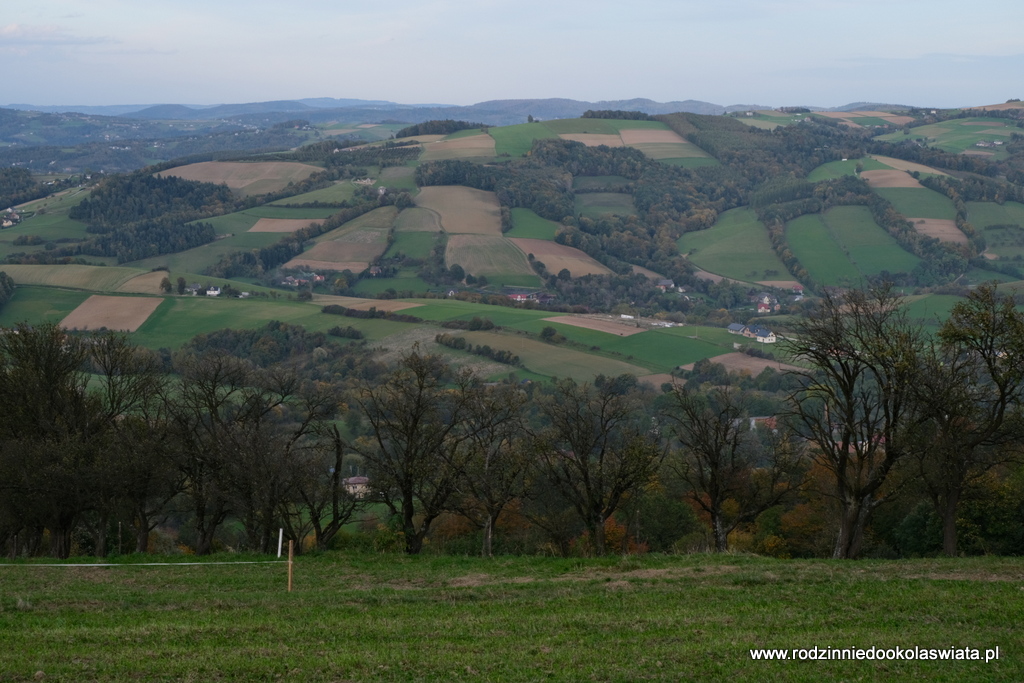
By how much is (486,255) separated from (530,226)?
62.1 ft

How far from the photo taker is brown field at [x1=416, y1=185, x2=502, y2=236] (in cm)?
12988

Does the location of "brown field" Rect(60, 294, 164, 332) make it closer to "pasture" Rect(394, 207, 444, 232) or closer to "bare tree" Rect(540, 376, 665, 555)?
"pasture" Rect(394, 207, 444, 232)

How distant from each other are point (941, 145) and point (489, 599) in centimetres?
18699

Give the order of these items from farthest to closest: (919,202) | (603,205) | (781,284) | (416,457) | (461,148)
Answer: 1. (461,148)
2. (603,205)
3. (919,202)
4. (781,284)
5. (416,457)

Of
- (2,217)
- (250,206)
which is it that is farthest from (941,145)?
(2,217)

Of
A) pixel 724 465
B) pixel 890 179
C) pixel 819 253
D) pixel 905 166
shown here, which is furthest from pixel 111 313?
pixel 905 166

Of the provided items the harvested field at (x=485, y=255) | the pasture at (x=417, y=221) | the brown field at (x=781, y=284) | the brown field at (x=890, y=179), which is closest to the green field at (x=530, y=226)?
the harvested field at (x=485, y=255)

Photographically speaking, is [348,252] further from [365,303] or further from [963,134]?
[963,134]

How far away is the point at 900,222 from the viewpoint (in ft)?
427

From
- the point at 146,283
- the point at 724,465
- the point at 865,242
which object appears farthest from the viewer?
the point at 865,242

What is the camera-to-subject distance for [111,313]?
86.6 m

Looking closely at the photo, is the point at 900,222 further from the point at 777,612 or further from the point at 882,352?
the point at 777,612

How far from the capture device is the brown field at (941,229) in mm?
123812

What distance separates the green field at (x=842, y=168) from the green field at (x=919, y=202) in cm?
1307
